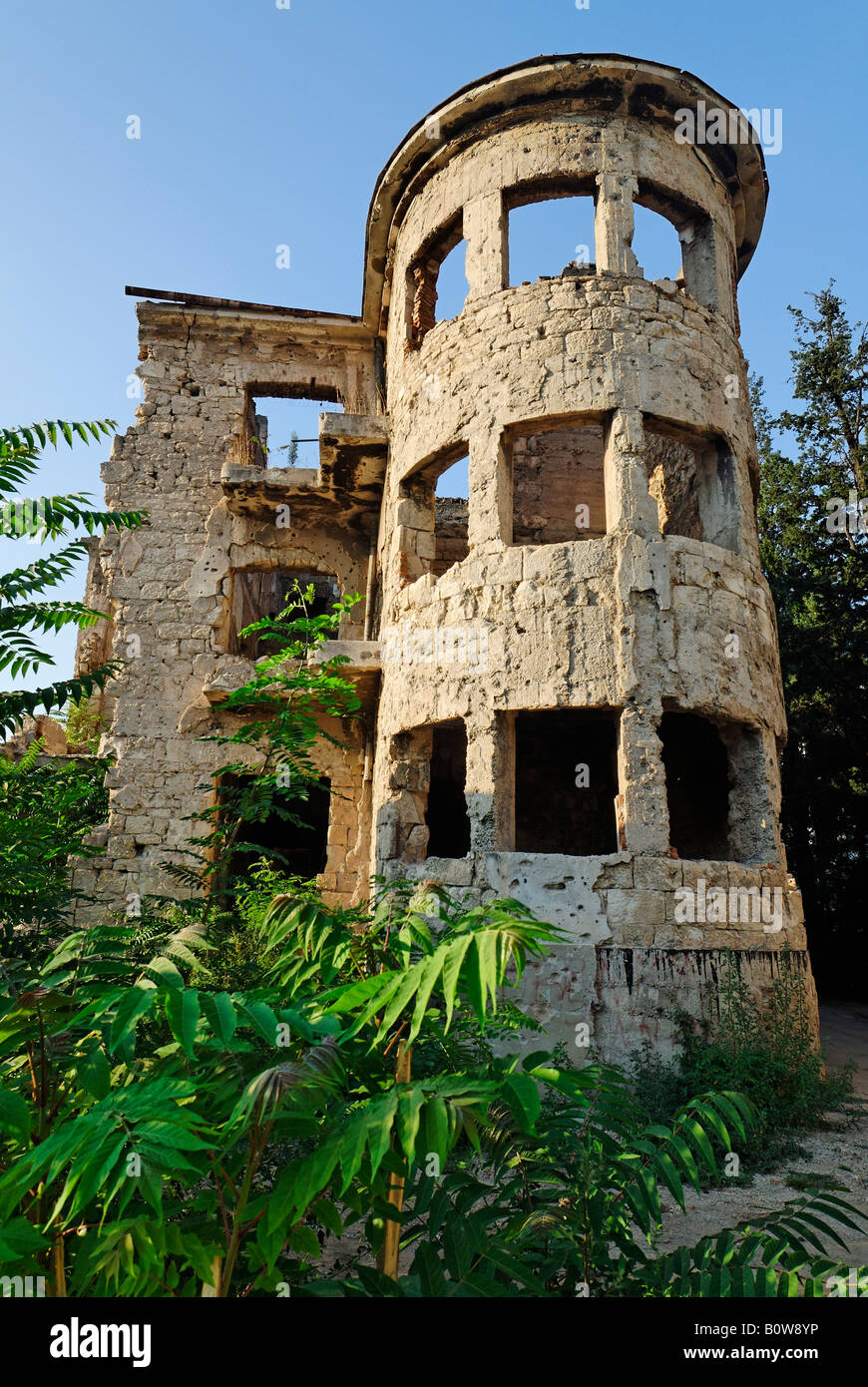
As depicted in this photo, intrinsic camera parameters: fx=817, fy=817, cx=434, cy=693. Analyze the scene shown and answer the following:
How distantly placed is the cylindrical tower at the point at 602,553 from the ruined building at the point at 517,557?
0.11ft

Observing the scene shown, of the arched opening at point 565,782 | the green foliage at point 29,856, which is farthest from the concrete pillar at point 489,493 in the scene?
the green foliage at point 29,856

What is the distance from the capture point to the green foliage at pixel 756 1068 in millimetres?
5977

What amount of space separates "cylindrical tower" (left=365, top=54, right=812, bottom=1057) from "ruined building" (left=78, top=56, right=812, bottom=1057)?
0.03m

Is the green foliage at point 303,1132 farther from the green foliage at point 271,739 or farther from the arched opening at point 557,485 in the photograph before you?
the arched opening at point 557,485

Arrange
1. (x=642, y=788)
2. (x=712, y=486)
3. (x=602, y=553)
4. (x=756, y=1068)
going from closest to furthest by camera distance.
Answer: (x=756, y=1068), (x=642, y=788), (x=602, y=553), (x=712, y=486)

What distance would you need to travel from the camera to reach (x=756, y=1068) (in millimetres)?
6250

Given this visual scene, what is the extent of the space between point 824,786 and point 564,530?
6345mm

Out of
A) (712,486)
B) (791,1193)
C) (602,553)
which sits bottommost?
(791,1193)

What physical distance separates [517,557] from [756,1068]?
4.74m

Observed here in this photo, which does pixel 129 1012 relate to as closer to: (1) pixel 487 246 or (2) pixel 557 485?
(1) pixel 487 246

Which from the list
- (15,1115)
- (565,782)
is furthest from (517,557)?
(15,1115)

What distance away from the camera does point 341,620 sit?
11602 mm

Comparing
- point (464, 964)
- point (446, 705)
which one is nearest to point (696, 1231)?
point (464, 964)
